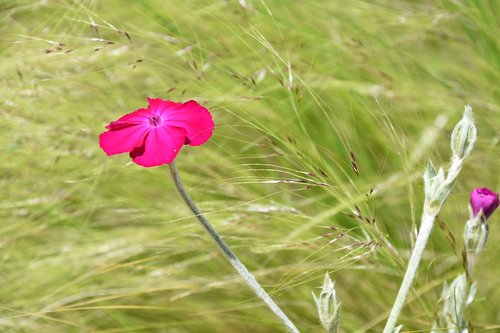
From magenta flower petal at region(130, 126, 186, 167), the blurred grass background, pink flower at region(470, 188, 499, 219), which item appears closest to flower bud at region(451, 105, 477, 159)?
pink flower at region(470, 188, 499, 219)

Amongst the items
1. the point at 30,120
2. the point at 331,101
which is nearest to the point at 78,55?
the point at 30,120

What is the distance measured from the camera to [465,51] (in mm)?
1128

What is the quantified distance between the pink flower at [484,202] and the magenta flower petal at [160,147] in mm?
287

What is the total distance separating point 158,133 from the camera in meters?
0.54

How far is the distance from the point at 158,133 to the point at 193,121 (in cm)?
3

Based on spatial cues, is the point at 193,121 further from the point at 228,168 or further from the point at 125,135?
the point at 228,168

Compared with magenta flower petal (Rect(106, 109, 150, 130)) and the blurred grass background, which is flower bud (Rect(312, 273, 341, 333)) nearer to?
magenta flower petal (Rect(106, 109, 150, 130))

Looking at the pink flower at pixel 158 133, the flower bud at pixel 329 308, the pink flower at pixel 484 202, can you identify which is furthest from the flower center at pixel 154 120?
the pink flower at pixel 484 202

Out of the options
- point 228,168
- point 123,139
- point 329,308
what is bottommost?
point 228,168

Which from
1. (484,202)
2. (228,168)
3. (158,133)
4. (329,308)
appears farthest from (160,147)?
(228,168)

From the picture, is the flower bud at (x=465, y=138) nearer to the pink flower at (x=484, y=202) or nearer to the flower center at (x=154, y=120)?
the pink flower at (x=484, y=202)

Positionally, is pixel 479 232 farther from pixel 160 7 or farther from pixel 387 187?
pixel 160 7

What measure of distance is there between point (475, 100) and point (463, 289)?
398 mm

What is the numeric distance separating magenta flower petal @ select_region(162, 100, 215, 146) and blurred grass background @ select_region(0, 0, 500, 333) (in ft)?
1.07
